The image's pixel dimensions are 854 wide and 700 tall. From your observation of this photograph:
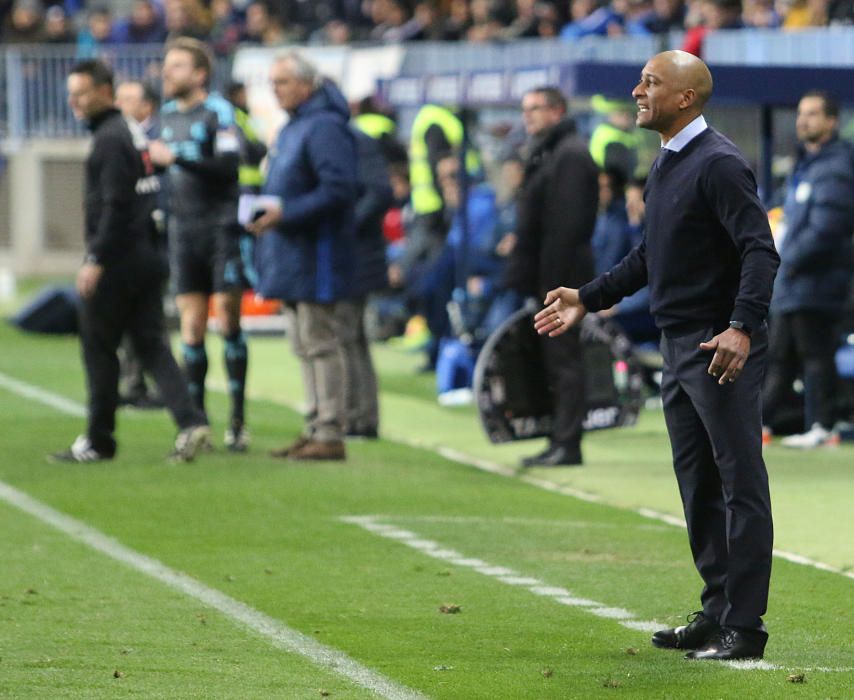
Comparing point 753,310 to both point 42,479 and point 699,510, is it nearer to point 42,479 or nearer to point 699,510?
point 699,510

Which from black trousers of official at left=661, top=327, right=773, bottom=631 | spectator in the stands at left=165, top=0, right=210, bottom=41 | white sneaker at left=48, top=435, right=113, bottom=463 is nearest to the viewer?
black trousers of official at left=661, top=327, right=773, bottom=631

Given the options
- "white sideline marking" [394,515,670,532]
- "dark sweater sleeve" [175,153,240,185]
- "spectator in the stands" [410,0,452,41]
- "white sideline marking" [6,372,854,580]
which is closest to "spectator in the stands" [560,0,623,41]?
"spectator in the stands" [410,0,452,41]

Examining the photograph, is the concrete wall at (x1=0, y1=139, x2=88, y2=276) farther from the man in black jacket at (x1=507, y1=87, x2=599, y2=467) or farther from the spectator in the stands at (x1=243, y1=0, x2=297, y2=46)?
the man in black jacket at (x1=507, y1=87, x2=599, y2=467)

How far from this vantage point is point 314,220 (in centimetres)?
1117

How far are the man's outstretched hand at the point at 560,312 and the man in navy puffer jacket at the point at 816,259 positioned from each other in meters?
5.70

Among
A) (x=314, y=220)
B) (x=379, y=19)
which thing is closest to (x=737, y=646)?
(x=314, y=220)

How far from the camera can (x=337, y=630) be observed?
7.12 metres

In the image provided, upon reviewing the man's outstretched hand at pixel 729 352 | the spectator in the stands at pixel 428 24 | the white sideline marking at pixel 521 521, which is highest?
the spectator in the stands at pixel 428 24

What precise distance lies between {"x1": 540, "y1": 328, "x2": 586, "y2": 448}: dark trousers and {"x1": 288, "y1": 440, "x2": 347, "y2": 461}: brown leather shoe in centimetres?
121

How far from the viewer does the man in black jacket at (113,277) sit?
1105cm

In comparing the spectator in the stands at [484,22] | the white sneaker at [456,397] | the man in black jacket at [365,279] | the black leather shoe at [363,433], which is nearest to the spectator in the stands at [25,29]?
the spectator in the stands at [484,22]

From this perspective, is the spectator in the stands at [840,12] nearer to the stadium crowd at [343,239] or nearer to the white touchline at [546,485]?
the stadium crowd at [343,239]

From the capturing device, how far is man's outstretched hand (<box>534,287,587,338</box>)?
6.79 m

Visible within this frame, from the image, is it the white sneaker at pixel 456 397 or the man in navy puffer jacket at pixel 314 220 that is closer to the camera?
the man in navy puffer jacket at pixel 314 220
